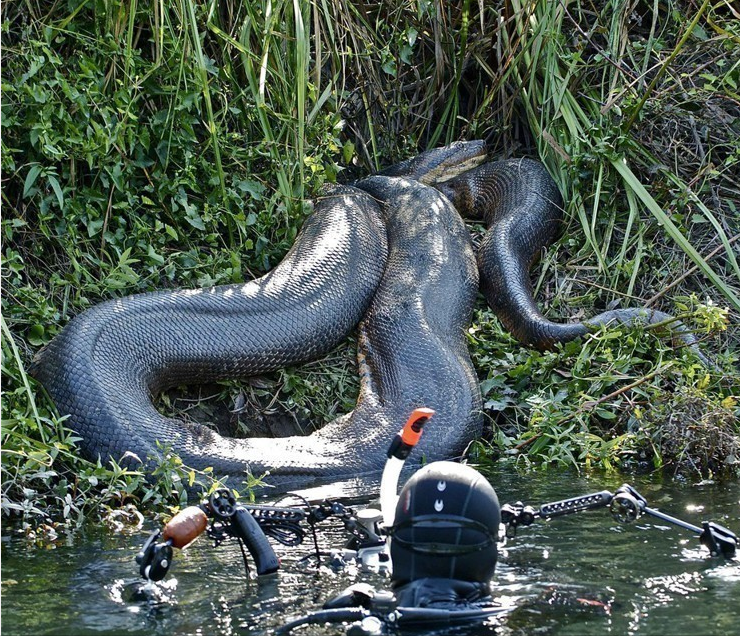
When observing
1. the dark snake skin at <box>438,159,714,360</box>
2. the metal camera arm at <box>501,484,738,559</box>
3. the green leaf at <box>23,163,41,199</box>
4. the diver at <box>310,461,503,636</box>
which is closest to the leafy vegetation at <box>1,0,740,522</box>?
the green leaf at <box>23,163,41,199</box>

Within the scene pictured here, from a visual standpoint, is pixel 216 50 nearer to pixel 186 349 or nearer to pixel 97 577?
pixel 186 349

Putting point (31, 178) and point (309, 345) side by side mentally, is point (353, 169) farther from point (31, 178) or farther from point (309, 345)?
point (31, 178)

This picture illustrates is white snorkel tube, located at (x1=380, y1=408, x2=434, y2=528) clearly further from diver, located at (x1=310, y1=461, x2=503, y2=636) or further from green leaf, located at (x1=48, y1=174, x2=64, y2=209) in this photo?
green leaf, located at (x1=48, y1=174, x2=64, y2=209)

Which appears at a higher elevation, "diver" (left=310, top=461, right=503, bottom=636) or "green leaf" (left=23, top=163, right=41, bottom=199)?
"green leaf" (left=23, top=163, right=41, bottom=199)

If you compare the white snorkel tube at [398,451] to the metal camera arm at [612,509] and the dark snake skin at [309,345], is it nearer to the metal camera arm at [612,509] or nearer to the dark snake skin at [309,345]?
the metal camera arm at [612,509]

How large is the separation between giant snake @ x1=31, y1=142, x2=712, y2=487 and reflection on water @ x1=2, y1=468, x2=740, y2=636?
110 cm

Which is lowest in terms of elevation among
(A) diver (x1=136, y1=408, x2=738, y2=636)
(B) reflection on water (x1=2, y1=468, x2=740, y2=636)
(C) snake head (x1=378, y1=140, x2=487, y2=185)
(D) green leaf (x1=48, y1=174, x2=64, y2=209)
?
(B) reflection on water (x1=2, y1=468, x2=740, y2=636)

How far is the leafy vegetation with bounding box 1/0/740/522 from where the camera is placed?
6.50 metres

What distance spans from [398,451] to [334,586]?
71 centimetres

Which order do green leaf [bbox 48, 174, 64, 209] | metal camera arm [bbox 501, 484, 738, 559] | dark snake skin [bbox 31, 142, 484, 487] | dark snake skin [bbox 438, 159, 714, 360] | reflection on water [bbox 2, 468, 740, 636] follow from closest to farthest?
reflection on water [bbox 2, 468, 740, 636]
metal camera arm [bbox 501, 484, 738, 559]
dark snake skin [bbox 31, 142, 484, 487]
green leaf [bbox 48, 174, 64, 209]
dark snake skin [bbox 438, 159, 714, 360]

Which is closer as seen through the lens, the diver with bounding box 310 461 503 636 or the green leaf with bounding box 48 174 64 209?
the diver with bounding box 310 461 503 636

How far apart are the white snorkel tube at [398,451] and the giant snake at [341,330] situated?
6.10ft

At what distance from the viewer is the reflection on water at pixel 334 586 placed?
3871 millimetres

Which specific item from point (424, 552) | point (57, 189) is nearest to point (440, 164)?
point (57, 189)
